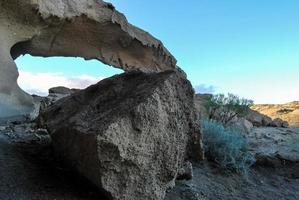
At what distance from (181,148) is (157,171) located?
0.38 metres

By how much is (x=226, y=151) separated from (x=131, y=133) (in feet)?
10.5

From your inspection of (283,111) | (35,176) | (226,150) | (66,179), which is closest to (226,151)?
(226,150)

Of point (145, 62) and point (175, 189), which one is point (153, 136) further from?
point (145, 62)

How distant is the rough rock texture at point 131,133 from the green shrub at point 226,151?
2098mm

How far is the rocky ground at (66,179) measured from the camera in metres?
3.77

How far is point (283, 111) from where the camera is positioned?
21.1 meters

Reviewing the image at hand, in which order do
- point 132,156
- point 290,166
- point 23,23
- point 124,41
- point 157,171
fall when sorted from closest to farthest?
point 132,156 → point 157,171 → point 290,166 → point 23,23 → point 124,41

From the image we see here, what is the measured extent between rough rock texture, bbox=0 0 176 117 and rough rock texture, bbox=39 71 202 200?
4.55m

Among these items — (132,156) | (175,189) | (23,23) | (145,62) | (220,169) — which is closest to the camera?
(132,156)

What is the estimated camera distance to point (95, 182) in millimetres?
3607

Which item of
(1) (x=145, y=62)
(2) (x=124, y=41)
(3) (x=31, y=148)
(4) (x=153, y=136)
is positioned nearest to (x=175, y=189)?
(4) (x=153, y=136)

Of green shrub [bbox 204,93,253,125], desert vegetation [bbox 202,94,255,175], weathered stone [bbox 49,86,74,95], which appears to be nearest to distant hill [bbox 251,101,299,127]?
green shrub [bbox 204,93,253,125]

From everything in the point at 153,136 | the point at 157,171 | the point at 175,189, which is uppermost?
the point at 153,136

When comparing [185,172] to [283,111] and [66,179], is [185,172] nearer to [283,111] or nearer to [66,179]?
[66,179]
